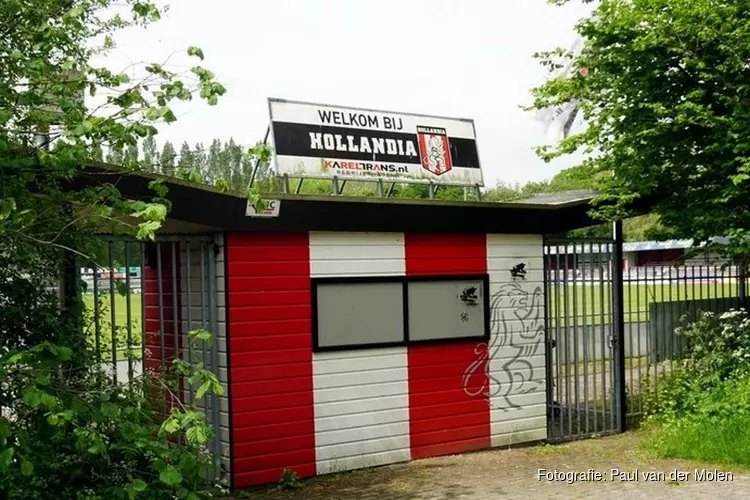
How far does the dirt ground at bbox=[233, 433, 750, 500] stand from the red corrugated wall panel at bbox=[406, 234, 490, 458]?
0.61ft

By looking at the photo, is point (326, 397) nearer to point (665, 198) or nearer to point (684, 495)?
point (684, 495)

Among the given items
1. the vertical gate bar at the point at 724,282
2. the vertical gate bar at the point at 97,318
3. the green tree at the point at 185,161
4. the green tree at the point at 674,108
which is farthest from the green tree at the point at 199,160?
the vertical gate bar at the point at 724,282

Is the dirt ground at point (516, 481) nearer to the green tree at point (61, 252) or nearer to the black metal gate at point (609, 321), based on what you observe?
the black metal gate at point (609, 321)

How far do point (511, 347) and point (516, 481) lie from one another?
189cm

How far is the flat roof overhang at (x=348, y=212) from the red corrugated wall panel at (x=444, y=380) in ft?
0.65

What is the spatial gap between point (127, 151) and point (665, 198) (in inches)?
281

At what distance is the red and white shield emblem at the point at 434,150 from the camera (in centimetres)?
900

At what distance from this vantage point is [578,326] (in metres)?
9.38

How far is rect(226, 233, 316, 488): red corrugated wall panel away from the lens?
7059 mm

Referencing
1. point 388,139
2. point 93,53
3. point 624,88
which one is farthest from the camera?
point 624,88

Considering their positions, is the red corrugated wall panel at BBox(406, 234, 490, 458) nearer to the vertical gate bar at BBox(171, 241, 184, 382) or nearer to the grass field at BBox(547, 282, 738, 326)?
the grass field at BBox(547, 282, 738, 326)

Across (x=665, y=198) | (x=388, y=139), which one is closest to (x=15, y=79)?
(x=388, y=139)

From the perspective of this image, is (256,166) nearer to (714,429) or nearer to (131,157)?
(131,157)

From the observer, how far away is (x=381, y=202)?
7.84 metres
